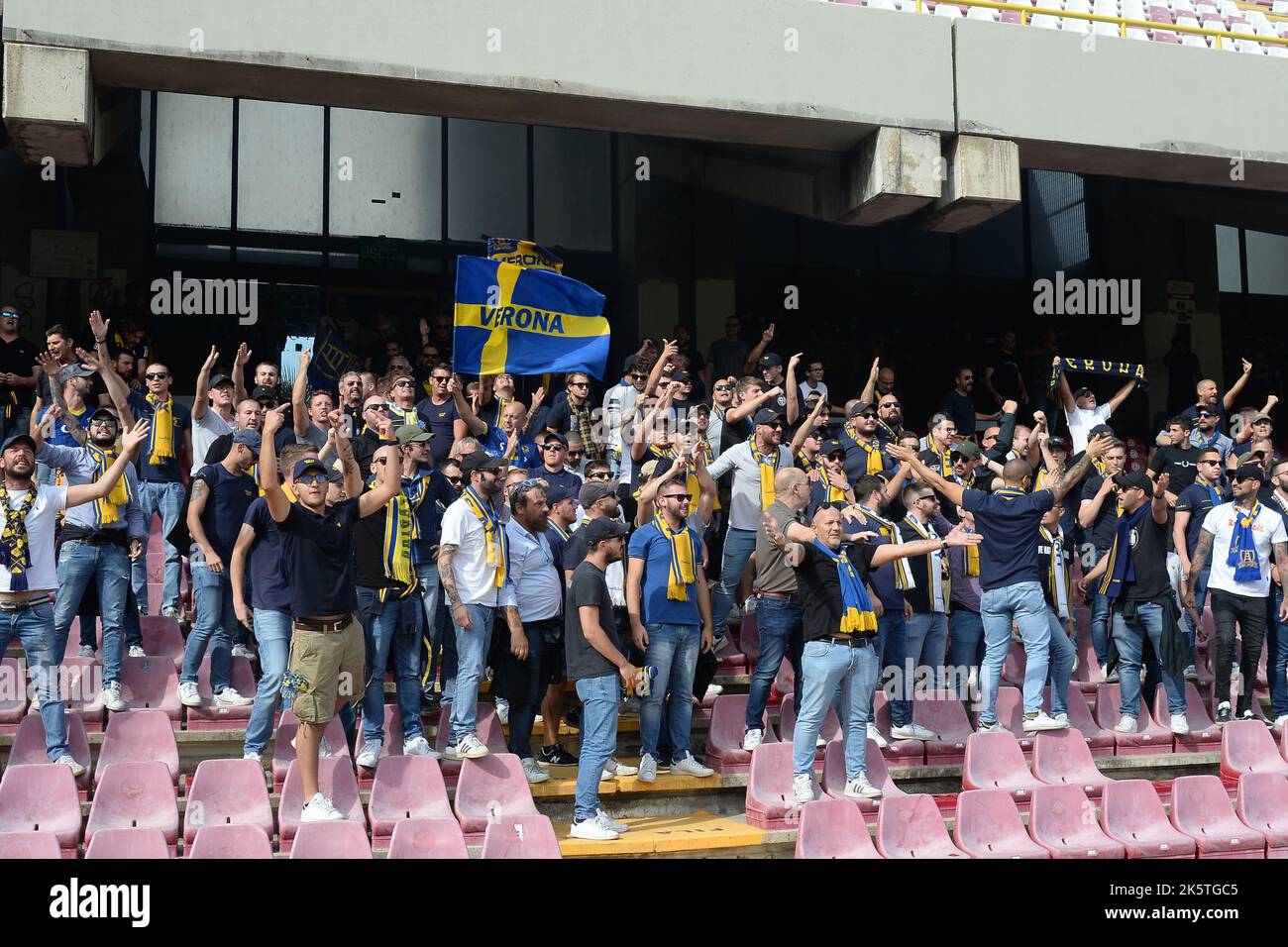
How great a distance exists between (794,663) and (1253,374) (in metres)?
10.6

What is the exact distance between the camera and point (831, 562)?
8.70m

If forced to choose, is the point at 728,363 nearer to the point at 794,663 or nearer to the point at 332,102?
the point at 332,102

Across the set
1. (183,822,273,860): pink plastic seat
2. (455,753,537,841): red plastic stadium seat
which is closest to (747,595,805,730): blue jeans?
(455,753,537,841): red plastic stadium seat

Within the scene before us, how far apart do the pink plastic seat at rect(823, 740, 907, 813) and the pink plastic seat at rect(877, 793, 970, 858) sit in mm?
462

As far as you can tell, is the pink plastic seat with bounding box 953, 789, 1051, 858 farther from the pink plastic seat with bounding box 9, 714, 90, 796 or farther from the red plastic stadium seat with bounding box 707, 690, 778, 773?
the pink plastic seat with bounding box 9, 714, 90, 796

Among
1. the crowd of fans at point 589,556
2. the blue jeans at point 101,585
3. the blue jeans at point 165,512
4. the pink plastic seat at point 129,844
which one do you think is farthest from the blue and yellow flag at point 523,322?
the pink plastic seat at point 129,844

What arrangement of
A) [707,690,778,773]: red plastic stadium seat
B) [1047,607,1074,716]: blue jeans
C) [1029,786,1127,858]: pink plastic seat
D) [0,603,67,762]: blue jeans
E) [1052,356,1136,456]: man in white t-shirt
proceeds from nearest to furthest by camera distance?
[0,603,67,762]: blue jeans → [1029,786,1127,858]: pink plastic seat → [707,690,778,773]: red plastic stadium seat → [1047,607,1074,716]: blue jeans → [1052,356,1136,456]: man in white t-shirt

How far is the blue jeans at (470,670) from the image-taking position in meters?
8.25

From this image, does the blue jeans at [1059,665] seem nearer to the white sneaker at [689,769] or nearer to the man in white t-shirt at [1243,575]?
the man in white t-shirt at [1243,575]

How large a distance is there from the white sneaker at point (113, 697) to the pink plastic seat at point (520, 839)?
114 inches

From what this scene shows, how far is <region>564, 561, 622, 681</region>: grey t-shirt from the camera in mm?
8086

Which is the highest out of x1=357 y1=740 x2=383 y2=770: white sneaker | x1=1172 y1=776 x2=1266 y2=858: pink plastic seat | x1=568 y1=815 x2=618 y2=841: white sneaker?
x1=357 y1=740 x2=383 y2=770: white sneaker

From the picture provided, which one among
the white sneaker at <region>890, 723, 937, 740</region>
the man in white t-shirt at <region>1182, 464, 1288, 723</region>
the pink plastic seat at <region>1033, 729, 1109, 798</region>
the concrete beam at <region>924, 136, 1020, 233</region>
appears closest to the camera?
the pink plastic seat at <region>1033, 729, 1109, 798</region>

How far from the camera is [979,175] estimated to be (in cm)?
1306
